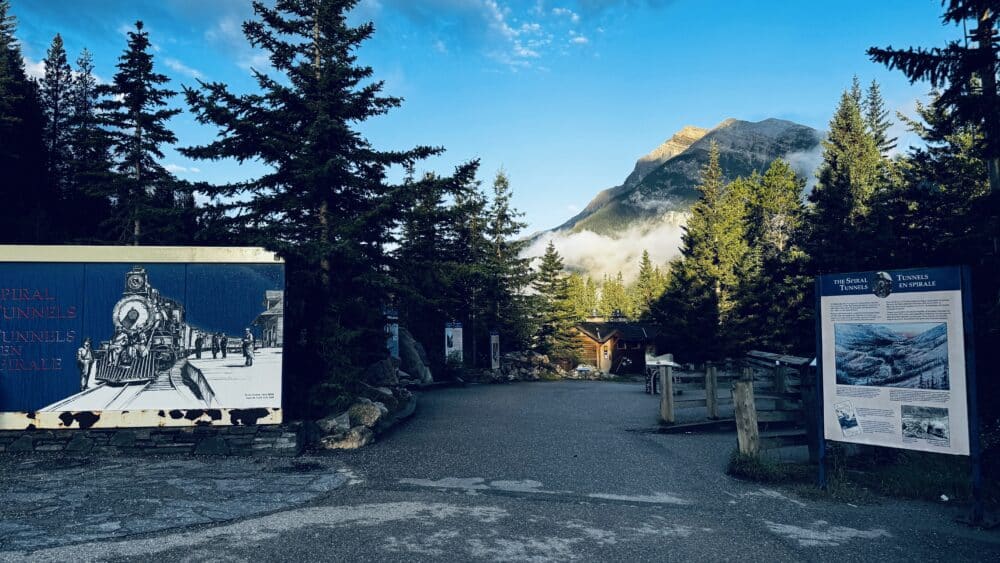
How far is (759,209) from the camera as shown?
39688mm

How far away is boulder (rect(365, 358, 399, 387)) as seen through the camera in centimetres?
1995

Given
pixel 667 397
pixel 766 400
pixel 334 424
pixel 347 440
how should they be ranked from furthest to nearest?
pixel 667 397, pixel 766 400, pixel 334 424, pixel 347 440

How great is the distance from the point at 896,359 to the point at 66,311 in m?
13.6

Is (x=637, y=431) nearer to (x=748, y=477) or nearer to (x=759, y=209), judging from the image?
(x=748, y=477)

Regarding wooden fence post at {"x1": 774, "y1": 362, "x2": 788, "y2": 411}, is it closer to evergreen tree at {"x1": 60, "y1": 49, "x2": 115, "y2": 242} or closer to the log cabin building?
evergreen tree at {"x1": 60, "y1": 49, "x2": 115, "y2": 242}

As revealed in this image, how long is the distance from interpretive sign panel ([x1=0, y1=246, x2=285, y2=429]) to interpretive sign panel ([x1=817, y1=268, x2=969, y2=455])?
9502 millimetres

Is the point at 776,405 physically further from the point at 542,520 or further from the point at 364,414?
the point at 364,414

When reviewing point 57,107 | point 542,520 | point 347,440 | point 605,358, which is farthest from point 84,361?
point 605,358

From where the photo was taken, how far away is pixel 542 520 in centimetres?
669

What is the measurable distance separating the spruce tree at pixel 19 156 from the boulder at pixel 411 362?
18.0 metres

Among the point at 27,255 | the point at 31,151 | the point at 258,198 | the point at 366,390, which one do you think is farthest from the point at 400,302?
the point at 31,151

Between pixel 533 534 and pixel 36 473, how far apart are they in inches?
317

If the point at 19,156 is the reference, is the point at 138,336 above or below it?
below

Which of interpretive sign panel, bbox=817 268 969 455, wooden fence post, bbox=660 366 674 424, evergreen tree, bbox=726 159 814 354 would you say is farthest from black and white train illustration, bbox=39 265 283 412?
evergreen tree, bbox=726 159 814 354
